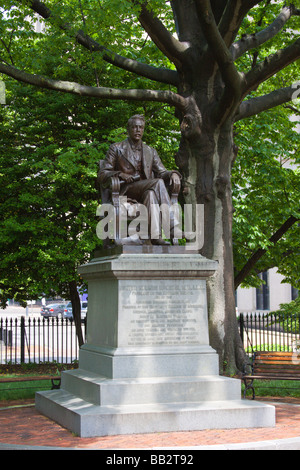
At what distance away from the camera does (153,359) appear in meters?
9.12

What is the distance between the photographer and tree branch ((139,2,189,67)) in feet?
45.2

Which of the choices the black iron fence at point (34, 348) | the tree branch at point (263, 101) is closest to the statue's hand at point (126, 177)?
the tree branch at point (263, 101)

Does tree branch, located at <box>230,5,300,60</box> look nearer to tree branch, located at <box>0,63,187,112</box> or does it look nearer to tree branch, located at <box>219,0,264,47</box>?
tree branch, located at <box>219,0,264,47</box>

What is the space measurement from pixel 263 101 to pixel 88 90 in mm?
4453

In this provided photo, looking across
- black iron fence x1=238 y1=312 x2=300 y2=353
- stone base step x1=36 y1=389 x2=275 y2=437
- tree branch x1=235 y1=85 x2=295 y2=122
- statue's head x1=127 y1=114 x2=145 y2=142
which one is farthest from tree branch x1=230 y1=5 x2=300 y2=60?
stone base step x1=36 y1=389 x2=275 y2=437

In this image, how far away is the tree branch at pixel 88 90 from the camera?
1323 centimetres

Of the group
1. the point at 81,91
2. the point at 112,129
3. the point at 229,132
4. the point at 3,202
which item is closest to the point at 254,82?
the point at 229,132

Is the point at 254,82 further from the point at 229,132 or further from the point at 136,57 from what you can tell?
the point at 136,57

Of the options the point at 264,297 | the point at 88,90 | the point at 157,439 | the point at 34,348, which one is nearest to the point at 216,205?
the point at 88,90

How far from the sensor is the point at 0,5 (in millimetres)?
13336

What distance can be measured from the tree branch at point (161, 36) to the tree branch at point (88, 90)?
1.17 metres
